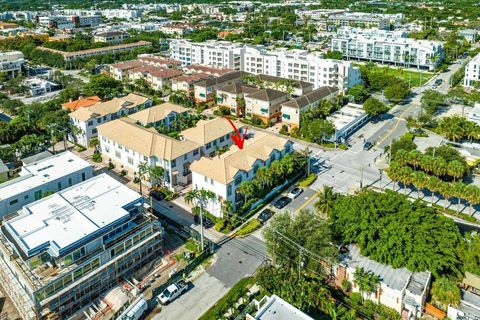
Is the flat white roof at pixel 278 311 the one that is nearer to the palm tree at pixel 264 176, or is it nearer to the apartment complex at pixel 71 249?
the apartment complex at pixel 71 249

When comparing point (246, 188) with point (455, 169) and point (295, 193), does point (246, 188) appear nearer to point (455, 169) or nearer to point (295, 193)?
point (295, 193)

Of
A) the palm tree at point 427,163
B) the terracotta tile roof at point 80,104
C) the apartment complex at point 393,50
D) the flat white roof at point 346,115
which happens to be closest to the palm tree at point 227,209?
the palm tree at point 427,163

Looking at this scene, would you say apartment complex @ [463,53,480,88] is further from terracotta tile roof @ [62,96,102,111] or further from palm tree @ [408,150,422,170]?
terracotta tile roof @ [62,96,102,111]

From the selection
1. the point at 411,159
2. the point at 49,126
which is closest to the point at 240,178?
the point at 411,159

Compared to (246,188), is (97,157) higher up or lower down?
lower down

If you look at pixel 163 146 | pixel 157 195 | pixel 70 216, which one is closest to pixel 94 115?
pixel 163 146

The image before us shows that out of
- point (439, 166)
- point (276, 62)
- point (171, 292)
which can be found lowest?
point (171, 292)

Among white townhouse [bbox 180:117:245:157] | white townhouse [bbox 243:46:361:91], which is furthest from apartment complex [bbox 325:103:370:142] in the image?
white townhouse [bbox 180:117:245:157]
